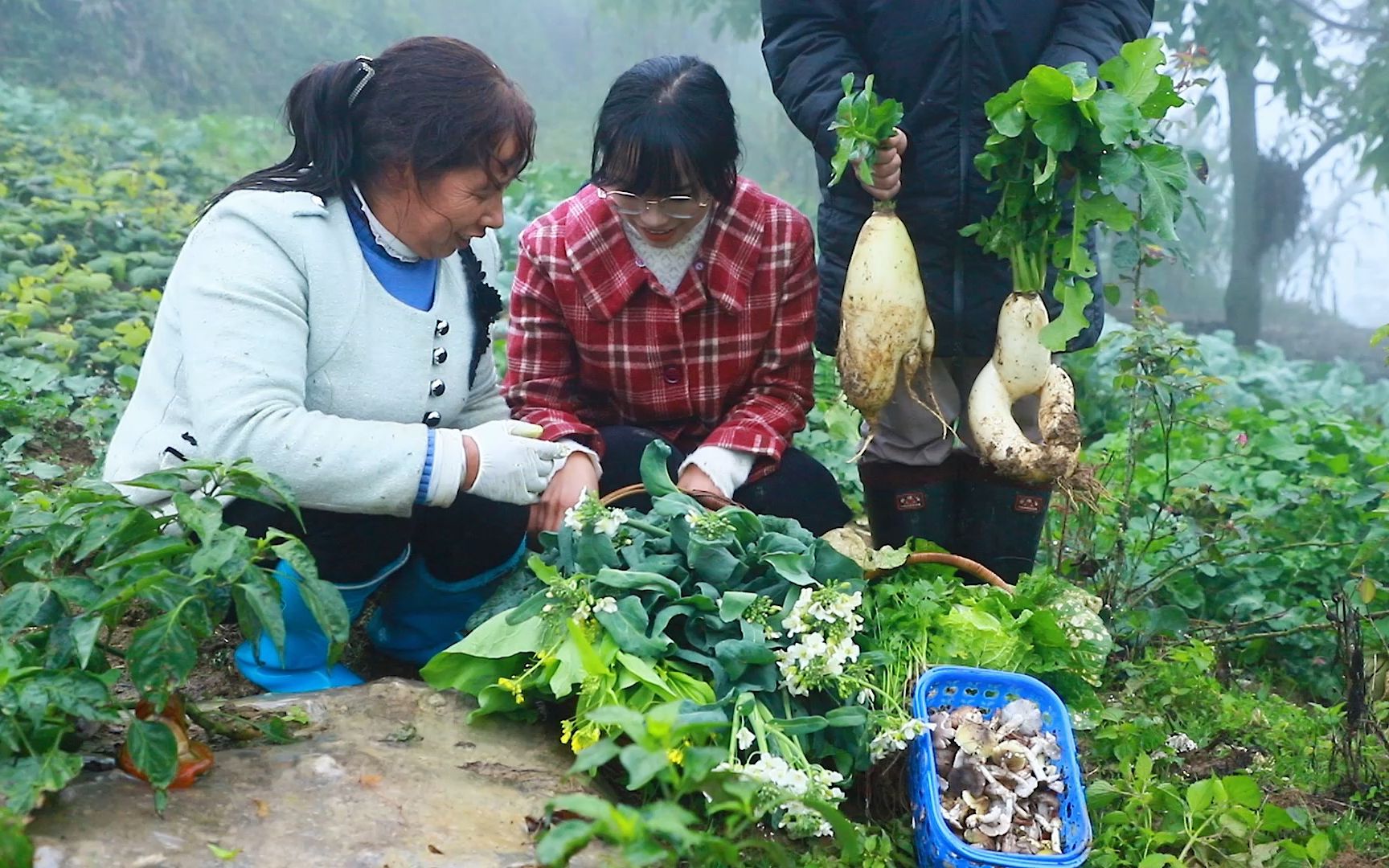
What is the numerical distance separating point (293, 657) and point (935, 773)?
118 cm

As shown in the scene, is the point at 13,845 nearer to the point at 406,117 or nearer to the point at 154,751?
the point at 154,751

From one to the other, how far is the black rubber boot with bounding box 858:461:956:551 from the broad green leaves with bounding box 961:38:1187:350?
0.53m

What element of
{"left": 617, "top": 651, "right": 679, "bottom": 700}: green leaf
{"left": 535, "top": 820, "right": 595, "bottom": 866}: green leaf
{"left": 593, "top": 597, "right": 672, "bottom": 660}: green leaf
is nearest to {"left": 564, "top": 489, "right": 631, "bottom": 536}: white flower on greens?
{"left": 593, "top": 597, "right": 672, "bottom": 660}: green leaf

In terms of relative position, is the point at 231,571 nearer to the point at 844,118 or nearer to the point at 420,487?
the point at 420,487

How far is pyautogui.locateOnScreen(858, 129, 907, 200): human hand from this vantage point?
2436 millimetres

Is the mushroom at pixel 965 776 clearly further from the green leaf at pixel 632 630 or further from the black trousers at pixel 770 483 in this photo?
the black trousers at pixel 770 483

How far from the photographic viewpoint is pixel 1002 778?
202 centimetres

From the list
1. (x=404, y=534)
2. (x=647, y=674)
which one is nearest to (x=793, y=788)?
(x=647, y=674)

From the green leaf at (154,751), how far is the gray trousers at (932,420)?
1.69m

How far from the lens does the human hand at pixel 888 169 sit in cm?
244

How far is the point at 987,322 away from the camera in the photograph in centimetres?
268

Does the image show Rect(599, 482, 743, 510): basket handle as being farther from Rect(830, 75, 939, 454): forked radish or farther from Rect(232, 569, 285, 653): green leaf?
Rect(232, 569, 285, 653): green leaf

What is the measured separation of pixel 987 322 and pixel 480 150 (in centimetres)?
115

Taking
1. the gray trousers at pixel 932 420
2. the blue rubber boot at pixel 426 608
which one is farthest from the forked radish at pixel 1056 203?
the blue rubber boot at pixel 426 608
